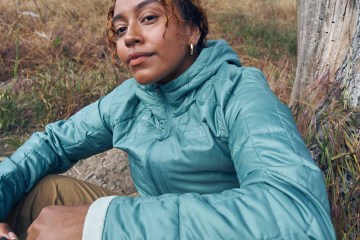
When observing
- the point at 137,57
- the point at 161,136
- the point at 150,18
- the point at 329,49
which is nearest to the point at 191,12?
the point at 150,18

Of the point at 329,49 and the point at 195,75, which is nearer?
the point at 195,75

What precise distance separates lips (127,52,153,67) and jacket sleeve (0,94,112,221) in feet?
1.13

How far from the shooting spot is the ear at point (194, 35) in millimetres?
2111

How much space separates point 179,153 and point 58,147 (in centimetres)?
74

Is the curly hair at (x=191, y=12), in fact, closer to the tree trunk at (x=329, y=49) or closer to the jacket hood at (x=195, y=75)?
the jacket hood at (x=195, y=75)

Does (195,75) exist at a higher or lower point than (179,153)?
higher

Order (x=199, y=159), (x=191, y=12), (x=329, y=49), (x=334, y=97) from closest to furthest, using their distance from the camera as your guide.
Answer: (x=199, y=159)
(x=191, y=12)
(x=334, y=97)
(x=329, y=49)

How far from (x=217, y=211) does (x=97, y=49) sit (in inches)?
177

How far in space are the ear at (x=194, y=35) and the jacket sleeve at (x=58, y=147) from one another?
460 mm

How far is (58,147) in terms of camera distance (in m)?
2.35

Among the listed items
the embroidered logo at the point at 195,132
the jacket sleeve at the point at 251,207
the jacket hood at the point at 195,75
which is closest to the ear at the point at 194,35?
the jacket hood at the point at 195,75

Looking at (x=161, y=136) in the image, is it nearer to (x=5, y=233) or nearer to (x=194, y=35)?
(x=194, y=35)

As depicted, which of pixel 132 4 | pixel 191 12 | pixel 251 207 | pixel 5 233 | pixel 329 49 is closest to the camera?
pixel 251 207

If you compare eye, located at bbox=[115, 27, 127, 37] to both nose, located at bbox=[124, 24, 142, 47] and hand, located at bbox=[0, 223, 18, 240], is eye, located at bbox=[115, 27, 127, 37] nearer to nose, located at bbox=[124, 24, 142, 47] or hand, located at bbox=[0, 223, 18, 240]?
nose, located at bbox=[124, 24, 142, 47]
